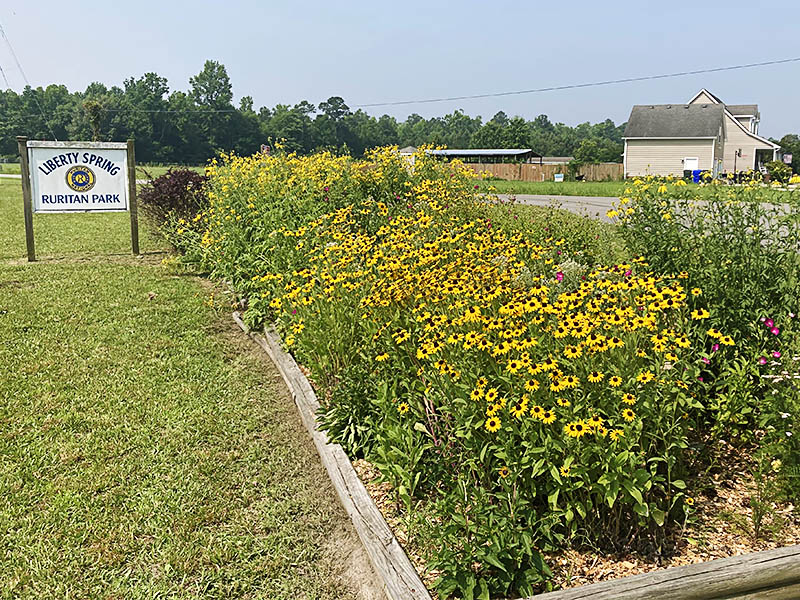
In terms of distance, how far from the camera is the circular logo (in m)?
11.0

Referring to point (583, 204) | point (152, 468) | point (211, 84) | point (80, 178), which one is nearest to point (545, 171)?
point (583, 204)

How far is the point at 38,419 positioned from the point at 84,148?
24.3 ft

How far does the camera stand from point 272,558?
3252mm

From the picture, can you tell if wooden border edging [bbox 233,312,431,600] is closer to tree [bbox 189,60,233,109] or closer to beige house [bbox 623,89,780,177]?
beige house [bbox 623,89,780,177]

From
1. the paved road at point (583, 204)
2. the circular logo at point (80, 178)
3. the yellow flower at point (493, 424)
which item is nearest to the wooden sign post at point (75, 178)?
the circular logo at point (80, 178)

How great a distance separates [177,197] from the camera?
11.4 m

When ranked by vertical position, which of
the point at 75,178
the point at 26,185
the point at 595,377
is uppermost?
the point at 75,178

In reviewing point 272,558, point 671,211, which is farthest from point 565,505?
point 671,211

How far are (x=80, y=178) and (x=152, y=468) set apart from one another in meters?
8.31

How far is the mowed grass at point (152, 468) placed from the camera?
124 inches

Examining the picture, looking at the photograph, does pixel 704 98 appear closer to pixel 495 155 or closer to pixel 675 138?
pixel 675 138

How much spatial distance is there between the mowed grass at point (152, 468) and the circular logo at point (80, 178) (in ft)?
13.6

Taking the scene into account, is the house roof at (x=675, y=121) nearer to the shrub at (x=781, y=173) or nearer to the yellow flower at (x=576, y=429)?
the shrub at (x=781, y=173)

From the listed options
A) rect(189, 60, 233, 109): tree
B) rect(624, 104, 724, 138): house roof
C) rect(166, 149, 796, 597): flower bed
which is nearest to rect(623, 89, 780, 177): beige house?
rect(624, 104, 724, 138): house roof
